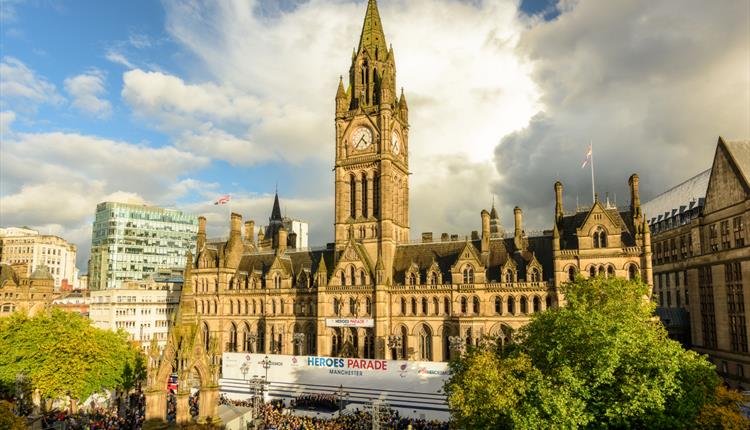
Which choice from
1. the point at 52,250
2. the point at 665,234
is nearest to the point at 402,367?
the point at 665,234

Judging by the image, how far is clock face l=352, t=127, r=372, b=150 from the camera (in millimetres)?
77250

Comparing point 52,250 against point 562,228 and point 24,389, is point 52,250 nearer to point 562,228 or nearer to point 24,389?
point 24,389

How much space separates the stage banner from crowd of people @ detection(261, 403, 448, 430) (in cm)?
442

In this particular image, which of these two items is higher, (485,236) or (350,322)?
(485,236)

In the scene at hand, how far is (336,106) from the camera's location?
80.1 meters

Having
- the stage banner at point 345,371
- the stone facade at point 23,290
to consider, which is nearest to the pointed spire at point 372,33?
the stage banner at point 345,371

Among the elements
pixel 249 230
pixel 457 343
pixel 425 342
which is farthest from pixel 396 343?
pixel 249 230

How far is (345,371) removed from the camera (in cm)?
5975

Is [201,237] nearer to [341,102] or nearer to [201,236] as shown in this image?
[201,236]

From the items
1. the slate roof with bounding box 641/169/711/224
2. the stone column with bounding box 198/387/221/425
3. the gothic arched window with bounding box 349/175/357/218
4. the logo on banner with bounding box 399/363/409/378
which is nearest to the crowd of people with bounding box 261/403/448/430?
the logo on banner with bounding box 399/363/409/378

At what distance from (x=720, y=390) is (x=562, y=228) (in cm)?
3355

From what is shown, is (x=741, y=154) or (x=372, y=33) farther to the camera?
(x=372, y=33)

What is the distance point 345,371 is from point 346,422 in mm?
11414

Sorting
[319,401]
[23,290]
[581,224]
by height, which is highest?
[581,224]
